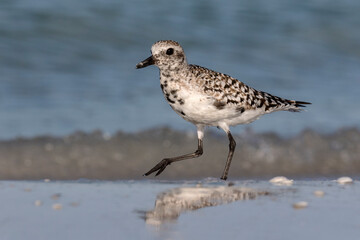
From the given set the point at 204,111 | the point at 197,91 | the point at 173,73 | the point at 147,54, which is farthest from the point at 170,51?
the point at 147,54

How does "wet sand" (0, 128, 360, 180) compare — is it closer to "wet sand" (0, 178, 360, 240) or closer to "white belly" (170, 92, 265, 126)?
"wet sand" (0, 178, 360, 240)

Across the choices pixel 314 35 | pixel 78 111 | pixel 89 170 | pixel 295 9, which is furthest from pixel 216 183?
pixel 295 9

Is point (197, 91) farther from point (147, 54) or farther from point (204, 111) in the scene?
point (147, 54)

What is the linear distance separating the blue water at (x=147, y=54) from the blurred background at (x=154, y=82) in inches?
0.9

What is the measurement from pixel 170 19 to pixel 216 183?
7.25m

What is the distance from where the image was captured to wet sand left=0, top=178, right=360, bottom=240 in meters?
4.74

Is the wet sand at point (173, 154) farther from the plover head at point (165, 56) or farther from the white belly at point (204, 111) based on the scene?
the plover head at point (165, 56)

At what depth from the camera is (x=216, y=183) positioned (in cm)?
670

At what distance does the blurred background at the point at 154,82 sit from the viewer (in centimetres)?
786

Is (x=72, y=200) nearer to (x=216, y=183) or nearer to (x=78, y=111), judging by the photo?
(x=216, y=183)

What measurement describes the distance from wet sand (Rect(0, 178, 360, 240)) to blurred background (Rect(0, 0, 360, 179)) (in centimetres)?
109

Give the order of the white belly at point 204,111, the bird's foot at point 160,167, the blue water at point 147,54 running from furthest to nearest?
the blue water at point 147,54 → the bird's foot at point 160,167 → the white belly at point 204,111

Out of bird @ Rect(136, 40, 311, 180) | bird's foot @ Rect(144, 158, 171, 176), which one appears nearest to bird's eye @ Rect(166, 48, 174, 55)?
bird @ Rect(136, 40, 311, 180)

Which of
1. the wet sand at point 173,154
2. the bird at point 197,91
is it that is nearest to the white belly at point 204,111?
the bird at point 197,91
